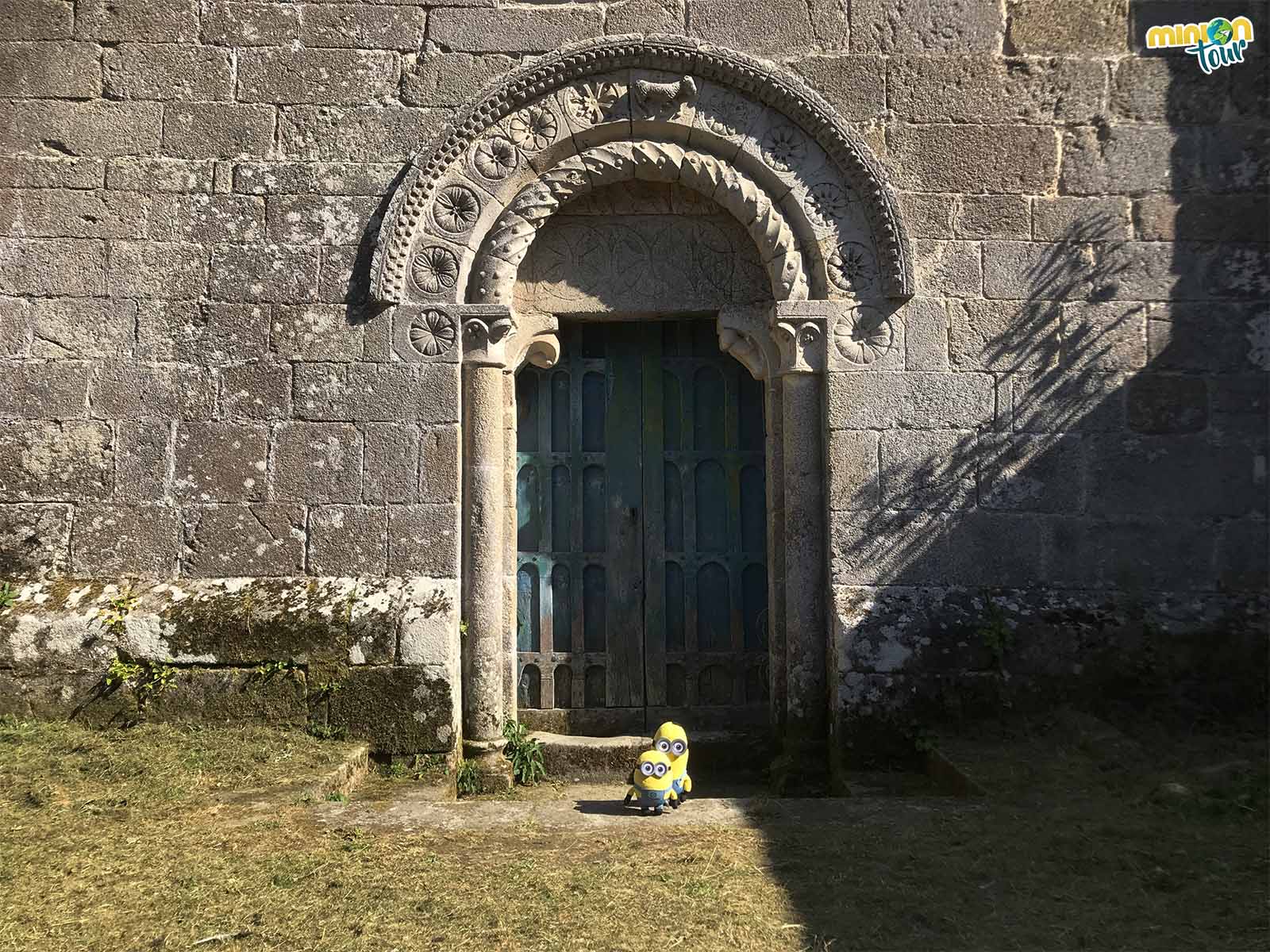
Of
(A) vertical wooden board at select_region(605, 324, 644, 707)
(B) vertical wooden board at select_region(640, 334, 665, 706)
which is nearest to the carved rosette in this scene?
(A) vertical wooden board at select_region(605, 324, 644, 707)

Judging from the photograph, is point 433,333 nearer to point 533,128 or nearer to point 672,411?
Result: point 533,128

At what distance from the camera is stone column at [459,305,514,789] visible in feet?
16.2

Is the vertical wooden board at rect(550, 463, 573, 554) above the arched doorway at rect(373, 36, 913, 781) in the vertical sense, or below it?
below

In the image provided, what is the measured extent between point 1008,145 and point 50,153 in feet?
15.3

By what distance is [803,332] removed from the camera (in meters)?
4.98

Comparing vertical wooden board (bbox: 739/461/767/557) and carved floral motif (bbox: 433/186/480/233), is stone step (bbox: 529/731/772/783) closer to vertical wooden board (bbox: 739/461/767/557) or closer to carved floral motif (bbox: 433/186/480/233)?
vertical wooden board (bbox: 739/461/767/557)

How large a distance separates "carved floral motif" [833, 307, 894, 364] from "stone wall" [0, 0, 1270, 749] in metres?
0.05

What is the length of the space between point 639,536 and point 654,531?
84mm

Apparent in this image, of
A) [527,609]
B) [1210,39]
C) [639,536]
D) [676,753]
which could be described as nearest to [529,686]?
[527,609]

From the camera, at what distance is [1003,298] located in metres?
4.96

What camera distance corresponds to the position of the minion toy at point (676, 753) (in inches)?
156

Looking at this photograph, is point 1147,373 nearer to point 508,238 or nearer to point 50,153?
point 508,238

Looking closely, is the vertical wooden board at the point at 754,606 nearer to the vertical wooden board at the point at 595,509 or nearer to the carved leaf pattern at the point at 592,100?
the vertical wooden board at the point at 595,509

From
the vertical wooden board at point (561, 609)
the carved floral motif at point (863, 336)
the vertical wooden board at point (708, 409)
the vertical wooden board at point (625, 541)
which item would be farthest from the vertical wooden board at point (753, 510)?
the vertical wooden board at point (561, 609)
